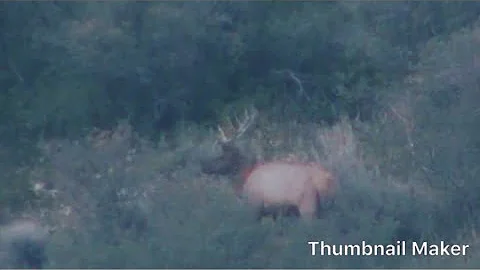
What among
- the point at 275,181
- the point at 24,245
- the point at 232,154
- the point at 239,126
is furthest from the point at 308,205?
the point at 24,245

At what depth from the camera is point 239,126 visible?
6.67 m

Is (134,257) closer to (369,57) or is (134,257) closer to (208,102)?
(208,102)

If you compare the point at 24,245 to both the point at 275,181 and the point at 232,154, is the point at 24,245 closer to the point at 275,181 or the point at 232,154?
the point at 232,154

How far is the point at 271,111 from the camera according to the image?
22.1 ft

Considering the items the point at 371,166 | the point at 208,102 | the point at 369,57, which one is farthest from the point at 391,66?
the point at 208,102

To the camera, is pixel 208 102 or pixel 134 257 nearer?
pixel 134 257

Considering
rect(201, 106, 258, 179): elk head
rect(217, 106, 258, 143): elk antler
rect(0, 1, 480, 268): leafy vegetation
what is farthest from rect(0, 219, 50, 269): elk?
rect(217, 106, 258, 143): elk antler

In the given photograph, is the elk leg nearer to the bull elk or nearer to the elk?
the bull elk

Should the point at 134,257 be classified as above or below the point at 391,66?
below

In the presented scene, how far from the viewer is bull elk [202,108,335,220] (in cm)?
628

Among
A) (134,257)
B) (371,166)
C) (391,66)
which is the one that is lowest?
(134,257)

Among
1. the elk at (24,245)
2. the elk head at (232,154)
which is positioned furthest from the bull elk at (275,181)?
the elk at (24,245)

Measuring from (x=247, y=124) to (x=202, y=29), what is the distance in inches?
23.8

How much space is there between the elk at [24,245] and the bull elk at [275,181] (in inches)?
38.4
